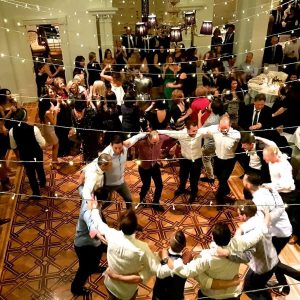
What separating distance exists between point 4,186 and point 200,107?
2.75m

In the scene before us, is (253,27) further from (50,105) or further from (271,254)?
(271,254)

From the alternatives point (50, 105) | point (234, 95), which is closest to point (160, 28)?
point (234, 95)

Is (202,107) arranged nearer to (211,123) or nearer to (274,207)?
(211,123)

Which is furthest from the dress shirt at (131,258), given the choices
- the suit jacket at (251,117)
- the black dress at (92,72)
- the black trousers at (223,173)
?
the black dress at (92,72)

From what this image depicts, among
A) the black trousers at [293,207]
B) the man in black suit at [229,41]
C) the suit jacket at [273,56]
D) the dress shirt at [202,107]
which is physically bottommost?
the black trousers at [293,207]

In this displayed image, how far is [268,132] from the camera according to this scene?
4.62 meters

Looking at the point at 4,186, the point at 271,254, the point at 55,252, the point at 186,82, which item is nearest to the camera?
the point at 271,254

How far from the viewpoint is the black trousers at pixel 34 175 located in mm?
4239

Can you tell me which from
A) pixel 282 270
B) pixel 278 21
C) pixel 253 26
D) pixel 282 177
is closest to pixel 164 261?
pixel 282 270

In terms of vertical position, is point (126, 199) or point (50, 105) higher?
point (50, 105)

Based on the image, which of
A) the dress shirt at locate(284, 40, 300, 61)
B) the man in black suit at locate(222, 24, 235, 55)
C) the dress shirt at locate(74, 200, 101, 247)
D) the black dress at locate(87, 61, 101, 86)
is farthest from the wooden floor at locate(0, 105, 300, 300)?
the man in black suit at locate(222, 24, 235, 55)

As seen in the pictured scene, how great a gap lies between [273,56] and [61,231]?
580cm

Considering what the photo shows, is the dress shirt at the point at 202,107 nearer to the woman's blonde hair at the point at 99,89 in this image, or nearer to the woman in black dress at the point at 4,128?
the woman's blonde hair at the point at 99,89

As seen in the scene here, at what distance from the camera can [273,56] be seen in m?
7.52
